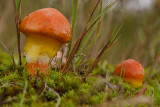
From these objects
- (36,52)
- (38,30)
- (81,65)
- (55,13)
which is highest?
(55,13)

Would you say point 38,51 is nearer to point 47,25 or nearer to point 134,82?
point 47,25

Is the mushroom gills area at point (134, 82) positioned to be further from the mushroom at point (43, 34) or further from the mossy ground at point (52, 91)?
the mushroom at point (43, 34)

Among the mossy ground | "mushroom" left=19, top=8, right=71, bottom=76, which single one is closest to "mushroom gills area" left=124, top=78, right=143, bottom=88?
the mossy ground

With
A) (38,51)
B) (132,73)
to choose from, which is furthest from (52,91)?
(132,73)

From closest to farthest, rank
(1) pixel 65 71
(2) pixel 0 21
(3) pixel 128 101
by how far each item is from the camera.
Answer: (3) pixel 128 101, (1) pixel 65 71, (2) pixel 0 21

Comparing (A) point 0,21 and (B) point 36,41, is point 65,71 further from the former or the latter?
(A) point 0,21

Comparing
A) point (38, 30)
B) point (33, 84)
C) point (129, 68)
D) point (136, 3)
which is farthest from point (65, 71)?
point (136, 3)

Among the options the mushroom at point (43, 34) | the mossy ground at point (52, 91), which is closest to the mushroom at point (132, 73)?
the mossy ground at point (52, 91)
